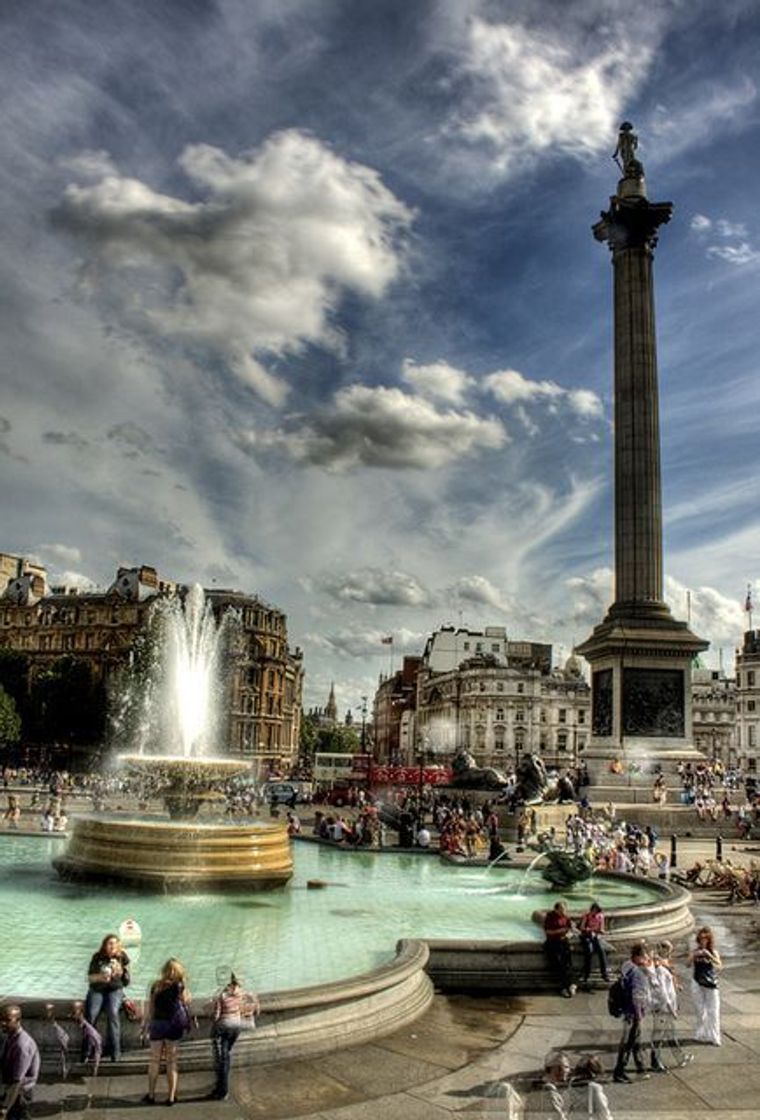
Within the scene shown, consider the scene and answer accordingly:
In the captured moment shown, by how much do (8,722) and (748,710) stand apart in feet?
280

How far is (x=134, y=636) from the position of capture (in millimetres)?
110188

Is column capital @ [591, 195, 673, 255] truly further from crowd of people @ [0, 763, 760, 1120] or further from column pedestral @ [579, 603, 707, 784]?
crowd of people @ [0, 763, 760, 1120]

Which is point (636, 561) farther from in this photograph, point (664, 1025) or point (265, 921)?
point (664, 1025)

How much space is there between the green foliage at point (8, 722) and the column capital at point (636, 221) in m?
63.1

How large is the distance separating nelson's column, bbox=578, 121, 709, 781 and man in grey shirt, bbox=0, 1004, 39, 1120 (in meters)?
38.9

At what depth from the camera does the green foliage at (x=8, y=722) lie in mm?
84562

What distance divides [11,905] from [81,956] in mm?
4430

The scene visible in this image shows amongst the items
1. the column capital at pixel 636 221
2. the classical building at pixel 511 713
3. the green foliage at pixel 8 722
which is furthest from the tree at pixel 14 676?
the column capital at pixel 636 221

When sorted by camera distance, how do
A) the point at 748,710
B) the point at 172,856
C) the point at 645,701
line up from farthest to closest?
the point at 748,710, the point at 645,701, the point at 172,856

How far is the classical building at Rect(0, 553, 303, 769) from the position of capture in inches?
4429

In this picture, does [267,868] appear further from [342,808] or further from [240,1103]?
[342,808]

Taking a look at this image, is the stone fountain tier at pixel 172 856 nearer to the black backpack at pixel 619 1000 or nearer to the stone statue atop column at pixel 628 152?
the black backpack at pixel 619 1000

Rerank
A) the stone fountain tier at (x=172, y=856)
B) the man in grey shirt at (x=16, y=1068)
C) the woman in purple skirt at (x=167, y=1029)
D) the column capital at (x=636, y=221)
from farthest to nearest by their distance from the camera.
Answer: the column capital at (x=636, y=221) → the stone fountain tier at (x=172, y=856) → the woman in purple skirt at (x=167, y=1029) → the man in grey shirt at (x=16, y=1068)

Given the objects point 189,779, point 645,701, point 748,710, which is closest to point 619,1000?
point 189,779
